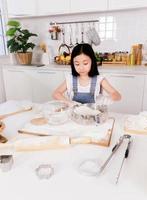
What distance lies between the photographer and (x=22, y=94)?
9.35ft

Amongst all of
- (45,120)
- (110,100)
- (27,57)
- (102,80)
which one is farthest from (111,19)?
(45,120)

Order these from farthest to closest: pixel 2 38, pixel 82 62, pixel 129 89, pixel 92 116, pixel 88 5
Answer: pixel 2 38 < pixel 88 5 < pixel 129 89 < pixel 82 62 < pixel 92 116

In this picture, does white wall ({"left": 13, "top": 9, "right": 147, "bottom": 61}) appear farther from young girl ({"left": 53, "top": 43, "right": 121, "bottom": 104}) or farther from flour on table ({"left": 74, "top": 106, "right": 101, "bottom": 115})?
flour on table ({"left": 74, "top": 106, "right": 101, "bottom": 115})

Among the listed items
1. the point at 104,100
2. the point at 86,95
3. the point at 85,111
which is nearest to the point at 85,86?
the point at 86,95

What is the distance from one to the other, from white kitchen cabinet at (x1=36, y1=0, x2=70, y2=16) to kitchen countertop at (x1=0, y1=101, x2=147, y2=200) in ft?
6.88

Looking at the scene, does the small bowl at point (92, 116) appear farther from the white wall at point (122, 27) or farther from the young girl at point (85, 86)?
the white wall at point (122, 27)

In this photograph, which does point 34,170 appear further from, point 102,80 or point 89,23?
point 89,23

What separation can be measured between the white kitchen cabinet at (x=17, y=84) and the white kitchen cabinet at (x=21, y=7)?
0.75 meters

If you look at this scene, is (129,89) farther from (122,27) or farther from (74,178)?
(74,178)

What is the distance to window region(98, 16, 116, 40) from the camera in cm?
267

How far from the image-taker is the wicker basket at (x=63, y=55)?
2709 millimetres

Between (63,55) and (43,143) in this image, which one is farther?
(63,55)

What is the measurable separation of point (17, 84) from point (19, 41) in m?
0.56

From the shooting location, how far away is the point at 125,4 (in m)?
2.30
